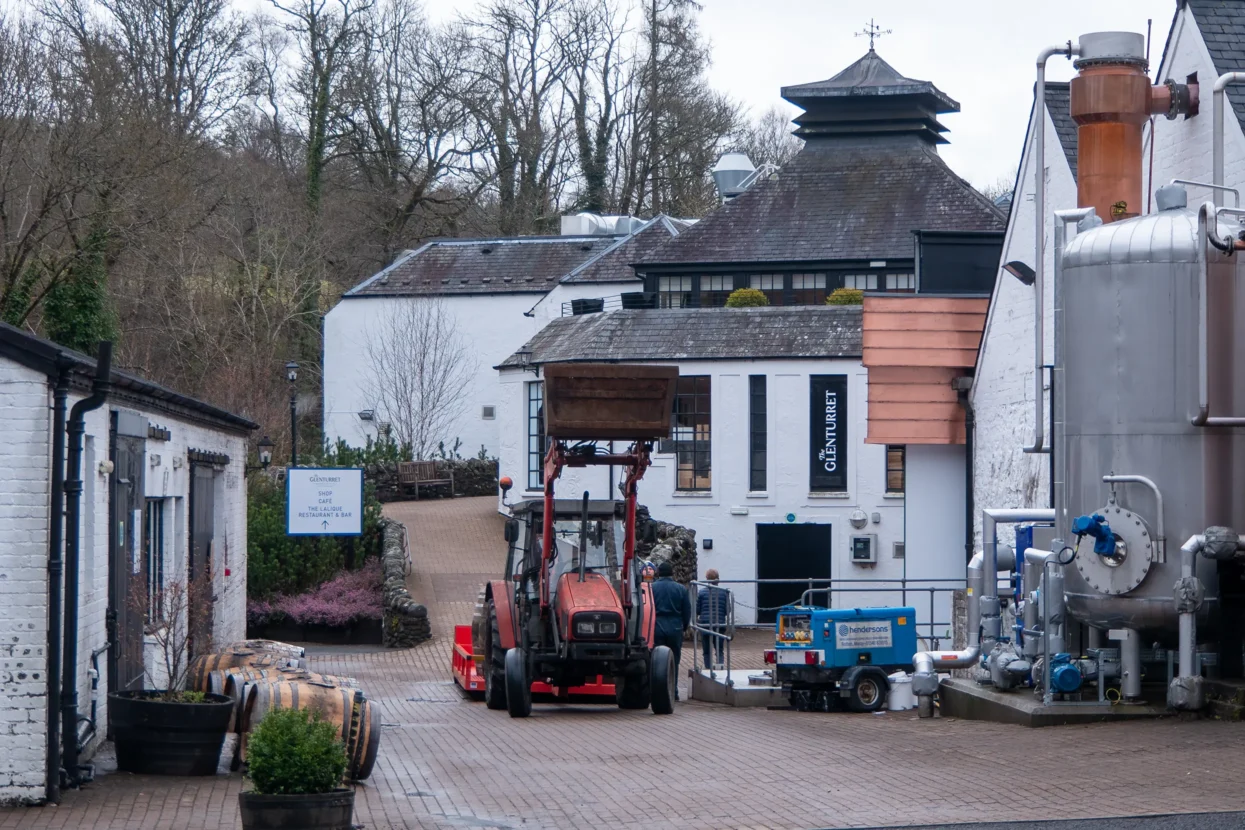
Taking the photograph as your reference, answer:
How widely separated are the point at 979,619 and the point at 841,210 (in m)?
23.4

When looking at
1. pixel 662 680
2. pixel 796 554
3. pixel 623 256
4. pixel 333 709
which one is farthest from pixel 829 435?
pixel 333 709

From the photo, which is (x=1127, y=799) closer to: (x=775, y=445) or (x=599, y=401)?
(x=599, y=401)

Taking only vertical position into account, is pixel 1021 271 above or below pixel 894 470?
above

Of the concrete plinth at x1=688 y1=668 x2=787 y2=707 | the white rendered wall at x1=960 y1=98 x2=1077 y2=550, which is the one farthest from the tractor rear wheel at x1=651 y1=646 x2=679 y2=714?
the white rendered wall at x1=960 y1=98 x2=1077 y2=550

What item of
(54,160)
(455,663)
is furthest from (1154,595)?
(54,160)

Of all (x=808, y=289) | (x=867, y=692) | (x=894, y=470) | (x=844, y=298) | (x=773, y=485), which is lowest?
(x=867, y=692)

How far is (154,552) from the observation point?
1627cm

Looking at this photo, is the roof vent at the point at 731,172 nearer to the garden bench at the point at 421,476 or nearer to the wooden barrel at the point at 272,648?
the garden bench at the point at 421,476

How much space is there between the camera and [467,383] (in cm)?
5150

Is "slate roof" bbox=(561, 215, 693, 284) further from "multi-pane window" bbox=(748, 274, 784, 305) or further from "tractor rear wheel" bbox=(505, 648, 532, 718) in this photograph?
"tractor rear wheel" bbox=(505, 648, 532, 718)

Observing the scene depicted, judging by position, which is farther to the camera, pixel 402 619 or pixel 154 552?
pixel 402 619

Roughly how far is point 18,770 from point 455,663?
11837 millimetres

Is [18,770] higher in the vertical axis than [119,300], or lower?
lower

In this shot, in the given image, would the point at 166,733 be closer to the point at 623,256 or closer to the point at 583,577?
the point at 583,577
